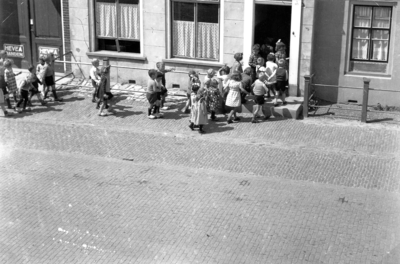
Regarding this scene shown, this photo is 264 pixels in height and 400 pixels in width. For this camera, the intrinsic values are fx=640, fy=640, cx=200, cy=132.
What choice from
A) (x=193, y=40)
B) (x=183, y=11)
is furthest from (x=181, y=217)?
(x=183, y=11)

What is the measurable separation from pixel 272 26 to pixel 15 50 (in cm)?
847

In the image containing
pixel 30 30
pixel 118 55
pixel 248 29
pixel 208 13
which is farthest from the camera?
pixel 30 30

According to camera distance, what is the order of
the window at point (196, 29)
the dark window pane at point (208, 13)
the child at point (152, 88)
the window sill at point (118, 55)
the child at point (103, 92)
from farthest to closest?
the window sill at point (118, 55) < the window at point (196, 29) < the dark window pane at point (208, 13) < the child at point (103, 92) < the child at point (152, 88)

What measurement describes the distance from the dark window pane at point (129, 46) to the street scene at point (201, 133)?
0.04 meters

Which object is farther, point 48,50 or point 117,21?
point 48,50

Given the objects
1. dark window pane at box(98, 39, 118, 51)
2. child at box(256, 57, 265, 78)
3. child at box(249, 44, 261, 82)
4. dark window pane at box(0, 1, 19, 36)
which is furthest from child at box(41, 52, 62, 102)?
child at box(256, 57, 265, 78)

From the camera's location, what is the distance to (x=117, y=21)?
19.5 meters

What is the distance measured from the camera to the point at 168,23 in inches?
738

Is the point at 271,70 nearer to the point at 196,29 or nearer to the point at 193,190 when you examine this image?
the point at 196,29

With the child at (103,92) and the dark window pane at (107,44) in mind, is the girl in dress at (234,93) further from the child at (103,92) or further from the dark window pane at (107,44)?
the dark window pane at (107,44)

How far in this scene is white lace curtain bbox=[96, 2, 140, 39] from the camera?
19281mm

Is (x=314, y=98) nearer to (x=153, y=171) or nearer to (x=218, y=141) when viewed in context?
(x=218, y=141)

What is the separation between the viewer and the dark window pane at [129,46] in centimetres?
1950

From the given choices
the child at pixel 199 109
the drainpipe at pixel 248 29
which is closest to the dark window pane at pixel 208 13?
the drainpipe at pixel 248 29
